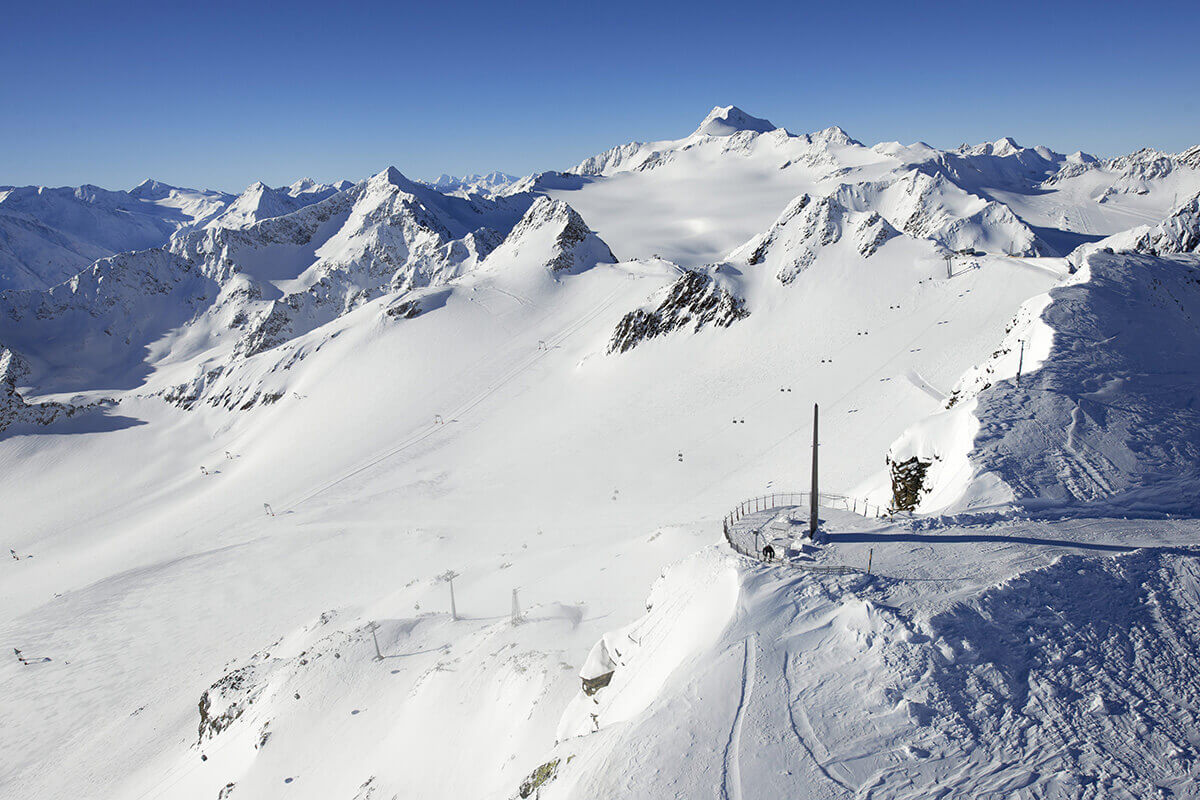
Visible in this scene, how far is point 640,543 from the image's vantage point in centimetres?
2681

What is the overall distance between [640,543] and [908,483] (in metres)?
11.5

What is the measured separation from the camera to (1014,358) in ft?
82.1

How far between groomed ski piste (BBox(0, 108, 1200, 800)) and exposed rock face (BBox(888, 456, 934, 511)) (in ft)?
0.63

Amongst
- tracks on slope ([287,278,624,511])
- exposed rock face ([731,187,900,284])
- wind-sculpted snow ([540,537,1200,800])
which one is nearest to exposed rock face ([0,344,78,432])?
tracks on slope ([287,278,624,511])

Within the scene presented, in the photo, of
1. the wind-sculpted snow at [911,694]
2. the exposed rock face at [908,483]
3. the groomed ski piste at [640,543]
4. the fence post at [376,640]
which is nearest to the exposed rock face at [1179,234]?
the groomed ski piste at [640,543]

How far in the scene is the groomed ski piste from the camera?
9750 mm

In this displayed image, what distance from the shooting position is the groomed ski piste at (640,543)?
32.0 ft

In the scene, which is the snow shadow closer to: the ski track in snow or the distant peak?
the ski track in snow

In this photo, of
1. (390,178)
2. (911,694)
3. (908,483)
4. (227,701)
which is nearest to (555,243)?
(227,701)

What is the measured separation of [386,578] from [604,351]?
3263cm

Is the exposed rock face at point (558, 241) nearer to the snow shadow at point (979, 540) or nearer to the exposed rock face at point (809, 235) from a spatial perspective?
the exposed rock face at point (809, 235)

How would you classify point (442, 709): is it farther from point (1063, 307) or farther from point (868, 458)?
point (1063, 307)

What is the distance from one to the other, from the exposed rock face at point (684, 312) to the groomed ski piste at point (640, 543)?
1.13 ft

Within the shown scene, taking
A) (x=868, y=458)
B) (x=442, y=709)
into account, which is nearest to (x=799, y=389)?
(x=868, y=458)
